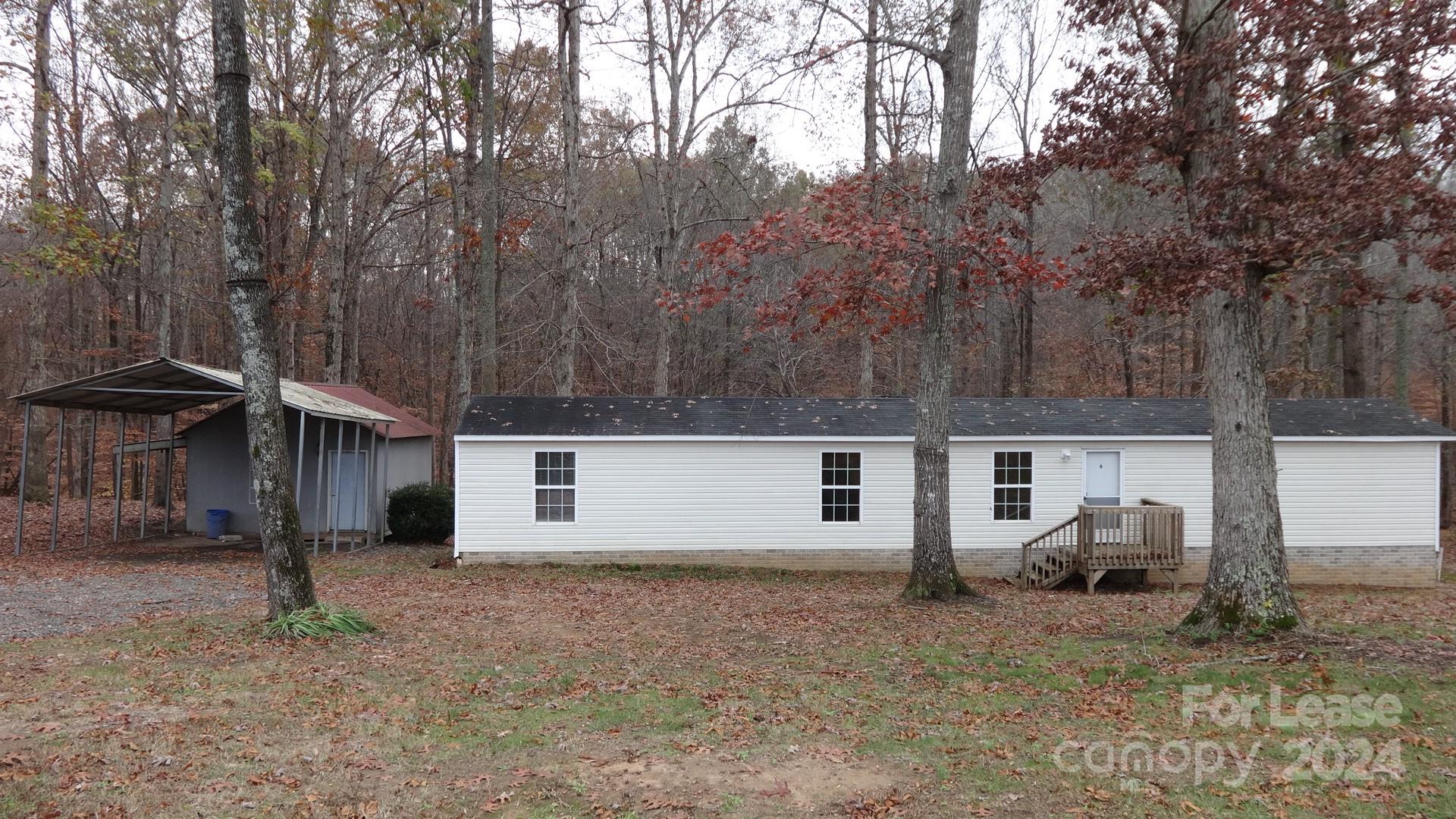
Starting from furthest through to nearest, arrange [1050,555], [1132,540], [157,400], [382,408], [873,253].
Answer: [382,408] < [157,400] < [1050,555] < [1132,540] < [873,253]

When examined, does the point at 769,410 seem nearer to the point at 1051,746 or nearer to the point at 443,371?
the point at 1051,746

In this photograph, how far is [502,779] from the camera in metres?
5.04

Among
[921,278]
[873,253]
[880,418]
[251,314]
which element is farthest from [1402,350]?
[251,314]

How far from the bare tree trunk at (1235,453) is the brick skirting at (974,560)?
7.94 metres

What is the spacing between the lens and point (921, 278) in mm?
11805

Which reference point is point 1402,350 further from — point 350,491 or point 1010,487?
point 350,491

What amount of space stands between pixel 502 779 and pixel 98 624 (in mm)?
6973

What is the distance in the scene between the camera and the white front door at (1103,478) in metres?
16.8

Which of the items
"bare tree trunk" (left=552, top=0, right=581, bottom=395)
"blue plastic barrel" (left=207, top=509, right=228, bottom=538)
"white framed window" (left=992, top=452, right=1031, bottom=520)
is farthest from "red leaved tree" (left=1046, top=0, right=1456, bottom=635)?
"blue plastic barrel" (left=207, top=509, right=228, bottom=538)

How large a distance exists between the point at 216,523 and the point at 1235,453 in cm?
1982

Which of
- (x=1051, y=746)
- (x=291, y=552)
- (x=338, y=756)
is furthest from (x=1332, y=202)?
(x=291, y=552)

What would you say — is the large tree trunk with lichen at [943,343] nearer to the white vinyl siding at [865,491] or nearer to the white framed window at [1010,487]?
the white vinyl siding at [865,491]

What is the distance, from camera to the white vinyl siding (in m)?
16.1

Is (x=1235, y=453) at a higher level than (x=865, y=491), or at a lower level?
higher
